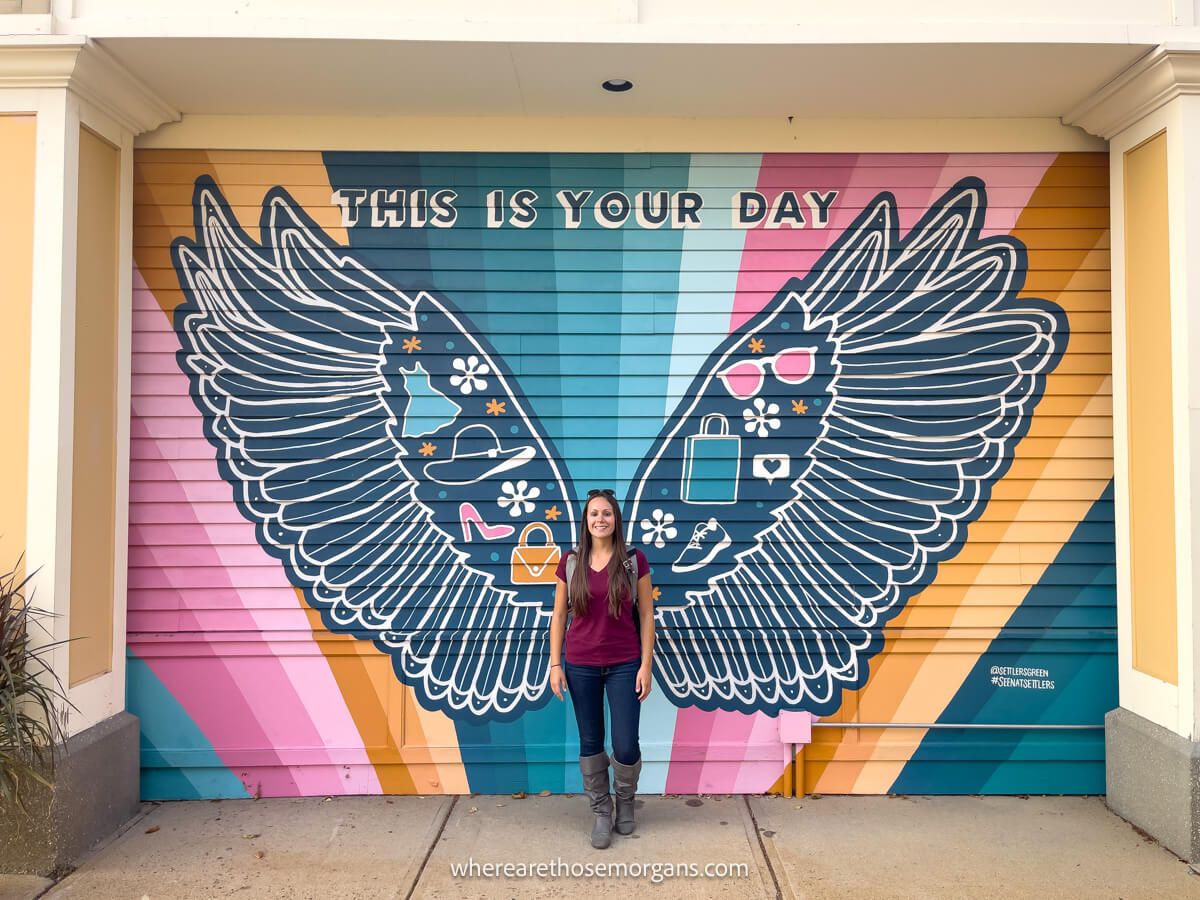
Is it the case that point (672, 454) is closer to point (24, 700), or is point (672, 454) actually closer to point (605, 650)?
point (605, 650)

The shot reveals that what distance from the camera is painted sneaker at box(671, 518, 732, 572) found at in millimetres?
4773

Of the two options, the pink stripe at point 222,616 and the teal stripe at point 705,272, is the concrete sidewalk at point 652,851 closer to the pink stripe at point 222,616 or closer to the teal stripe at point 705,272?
the pink stripe at point 222,616

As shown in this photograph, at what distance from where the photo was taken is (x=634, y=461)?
4805mm

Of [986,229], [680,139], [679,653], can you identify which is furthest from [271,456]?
[986,229]

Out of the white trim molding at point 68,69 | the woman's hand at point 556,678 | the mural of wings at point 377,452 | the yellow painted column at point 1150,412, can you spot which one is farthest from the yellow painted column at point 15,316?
the yellow painted column at point 1150,412

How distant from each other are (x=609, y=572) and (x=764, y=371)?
5.06 feet

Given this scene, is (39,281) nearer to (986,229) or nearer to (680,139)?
(680,139)

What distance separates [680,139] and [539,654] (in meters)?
3.01

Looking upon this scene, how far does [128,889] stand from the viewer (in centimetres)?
376

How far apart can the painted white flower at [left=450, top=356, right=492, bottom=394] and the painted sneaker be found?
1.46 meters

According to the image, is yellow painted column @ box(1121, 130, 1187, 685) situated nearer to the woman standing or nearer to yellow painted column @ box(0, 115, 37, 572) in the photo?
the woman standing

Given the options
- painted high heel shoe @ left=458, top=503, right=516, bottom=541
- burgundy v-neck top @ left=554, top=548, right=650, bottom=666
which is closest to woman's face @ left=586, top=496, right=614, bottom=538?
burgundy v-neck top @ left=554, top=548, right=650, bottom=666

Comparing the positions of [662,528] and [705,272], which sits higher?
[705,272]

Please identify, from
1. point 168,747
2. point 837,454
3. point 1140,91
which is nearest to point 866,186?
point 1140,91
